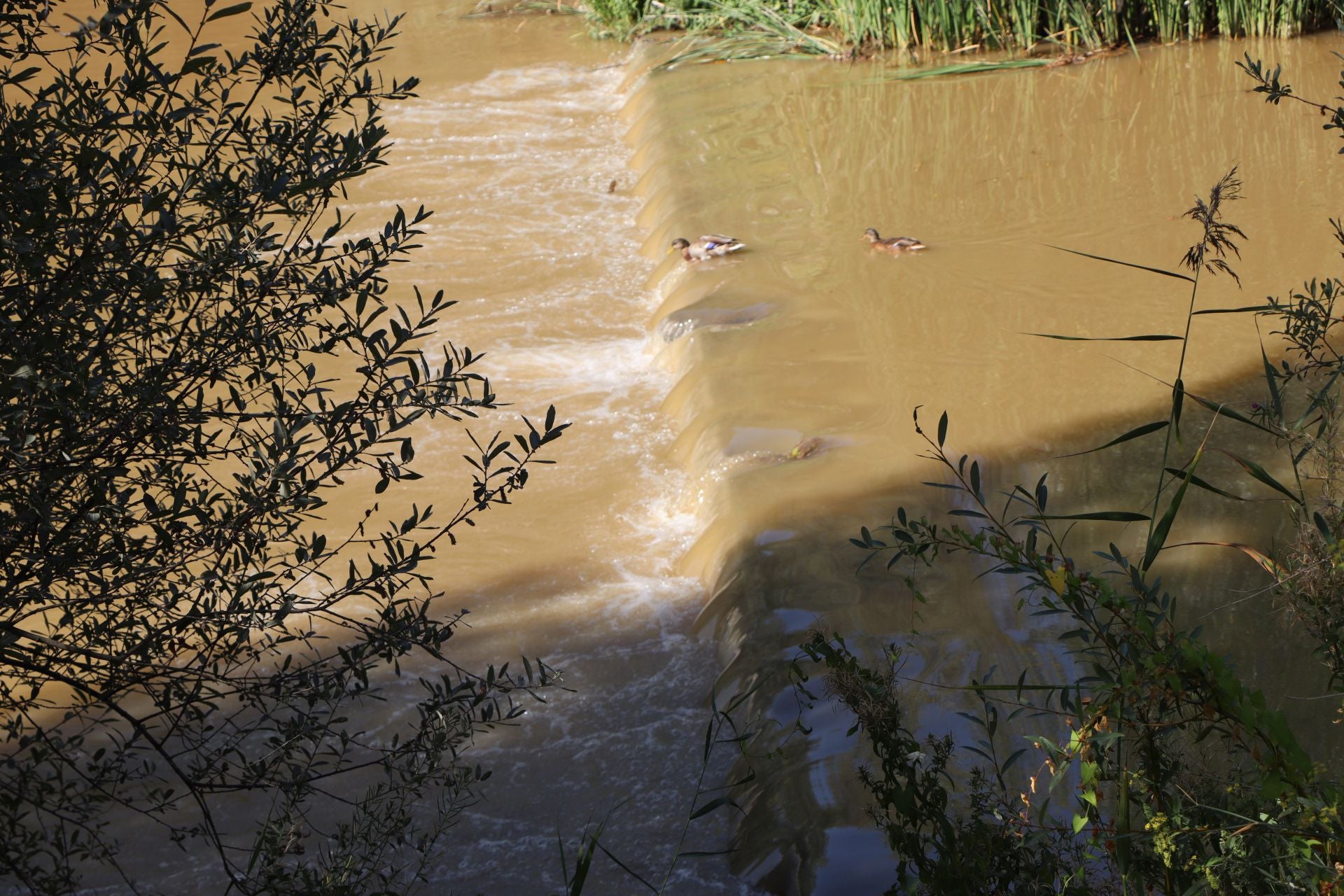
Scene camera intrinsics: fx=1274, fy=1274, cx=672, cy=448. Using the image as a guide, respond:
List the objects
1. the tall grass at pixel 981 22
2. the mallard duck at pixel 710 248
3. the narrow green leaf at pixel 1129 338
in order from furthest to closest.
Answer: the tall grass at pixel 981 22, the mallard duck at pixel 710 248, the narrow green leaf at pixel 1129 338

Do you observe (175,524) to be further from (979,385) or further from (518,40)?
(518,40)

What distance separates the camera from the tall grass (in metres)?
9.45

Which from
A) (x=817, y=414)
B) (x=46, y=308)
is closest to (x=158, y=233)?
(x=46, y=308)

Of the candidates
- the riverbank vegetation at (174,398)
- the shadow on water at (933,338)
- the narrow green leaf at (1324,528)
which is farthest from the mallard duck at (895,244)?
the narrow green leaf at (1324,528)

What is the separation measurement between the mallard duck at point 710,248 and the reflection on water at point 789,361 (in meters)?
0.08

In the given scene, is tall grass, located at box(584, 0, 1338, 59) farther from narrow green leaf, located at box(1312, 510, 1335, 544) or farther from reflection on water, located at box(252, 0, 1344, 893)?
narrow green leaf, located at box(1312, 510, 1335, 544)

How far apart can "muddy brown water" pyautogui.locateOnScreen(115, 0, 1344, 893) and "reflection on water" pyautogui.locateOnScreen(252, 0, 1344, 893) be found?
17 millimetres

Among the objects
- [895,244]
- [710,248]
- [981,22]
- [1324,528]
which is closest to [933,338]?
[895,244]

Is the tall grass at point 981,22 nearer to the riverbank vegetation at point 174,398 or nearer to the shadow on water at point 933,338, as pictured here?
the shadow on water at point 933,338

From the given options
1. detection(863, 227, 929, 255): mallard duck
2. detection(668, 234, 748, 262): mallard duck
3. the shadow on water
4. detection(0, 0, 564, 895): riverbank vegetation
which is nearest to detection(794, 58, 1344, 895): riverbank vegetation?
the shadow on water

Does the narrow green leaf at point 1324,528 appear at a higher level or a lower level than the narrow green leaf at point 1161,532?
lower

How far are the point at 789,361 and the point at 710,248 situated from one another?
1552 millimetres

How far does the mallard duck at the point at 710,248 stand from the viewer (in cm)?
721

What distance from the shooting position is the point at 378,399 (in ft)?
8.05
